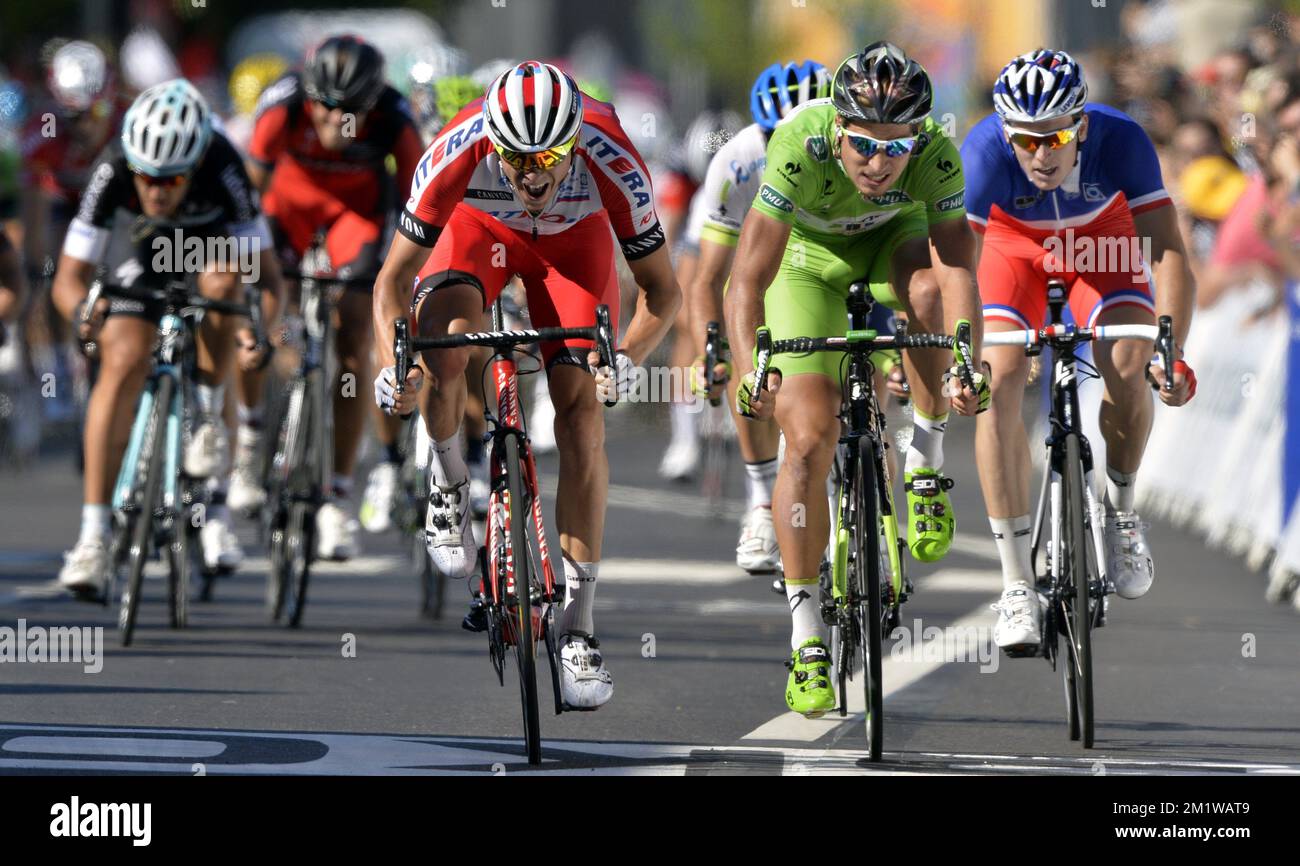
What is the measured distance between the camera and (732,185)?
10.5 meters

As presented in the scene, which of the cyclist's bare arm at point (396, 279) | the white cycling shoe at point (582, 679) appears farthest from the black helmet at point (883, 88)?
Answer: the white cycling shoe at point (582, 679)

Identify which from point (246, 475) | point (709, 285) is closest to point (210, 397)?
point (246, 475)

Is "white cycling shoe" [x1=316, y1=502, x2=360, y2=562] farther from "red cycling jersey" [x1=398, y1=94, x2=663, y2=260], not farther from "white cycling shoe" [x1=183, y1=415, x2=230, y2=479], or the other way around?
"red cycling jersey" [x1=398, y1=94, x2=663, y2=260]

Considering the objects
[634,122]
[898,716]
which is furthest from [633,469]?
[634,122]

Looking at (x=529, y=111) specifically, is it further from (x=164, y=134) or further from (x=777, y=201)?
(x=164, y=134)

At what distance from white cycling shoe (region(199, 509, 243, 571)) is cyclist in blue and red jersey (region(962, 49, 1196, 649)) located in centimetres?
384

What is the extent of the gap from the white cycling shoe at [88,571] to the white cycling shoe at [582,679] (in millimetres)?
2921

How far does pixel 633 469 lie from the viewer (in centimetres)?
2022

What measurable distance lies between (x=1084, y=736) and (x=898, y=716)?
39.4 inches

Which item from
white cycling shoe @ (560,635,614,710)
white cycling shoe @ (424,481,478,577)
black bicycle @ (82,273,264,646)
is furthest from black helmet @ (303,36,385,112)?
white cycling shoe @ (560,635,614,710)

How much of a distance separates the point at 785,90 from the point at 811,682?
330 centimetres

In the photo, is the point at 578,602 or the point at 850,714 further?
the point at 850,714

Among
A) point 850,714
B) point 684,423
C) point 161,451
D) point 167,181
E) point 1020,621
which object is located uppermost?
point 167,181
